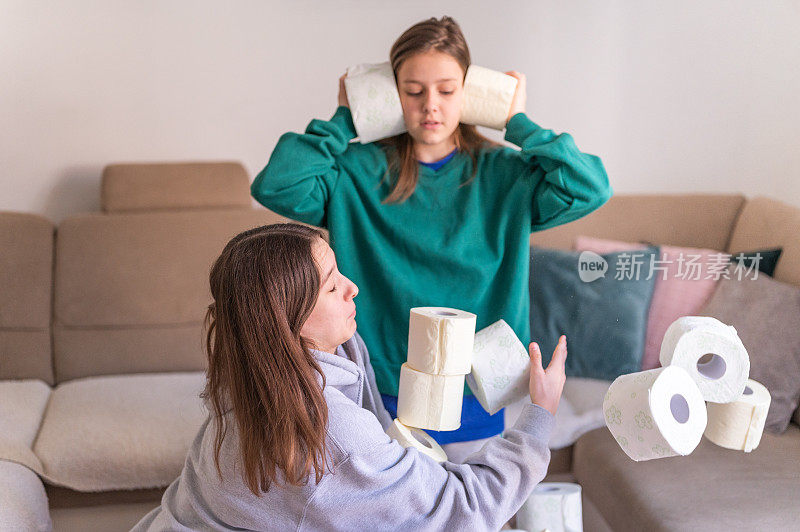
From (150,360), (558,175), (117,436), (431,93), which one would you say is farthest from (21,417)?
(558,175)

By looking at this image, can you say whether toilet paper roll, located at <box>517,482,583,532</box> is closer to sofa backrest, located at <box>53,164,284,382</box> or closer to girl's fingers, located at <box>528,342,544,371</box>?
girl's fingers, located at <box>528,342,544,371</box>

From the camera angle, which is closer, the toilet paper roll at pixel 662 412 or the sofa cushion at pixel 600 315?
the toilet paper roll at pixel 662 412

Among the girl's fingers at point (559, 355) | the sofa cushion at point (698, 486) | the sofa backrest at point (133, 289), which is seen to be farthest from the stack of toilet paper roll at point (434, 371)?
the sofa backrest at point (133, 289)

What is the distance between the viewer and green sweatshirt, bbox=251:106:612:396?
116 centimetres

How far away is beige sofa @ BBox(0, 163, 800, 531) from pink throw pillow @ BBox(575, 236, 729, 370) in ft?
0.28

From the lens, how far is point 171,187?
222cm

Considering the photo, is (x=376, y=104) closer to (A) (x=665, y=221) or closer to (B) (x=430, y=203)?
(B) (x=430, y=203)

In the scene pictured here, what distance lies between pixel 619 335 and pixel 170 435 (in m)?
1.09

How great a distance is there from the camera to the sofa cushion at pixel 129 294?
6.85ft

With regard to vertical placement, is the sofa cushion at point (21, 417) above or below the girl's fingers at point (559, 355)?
below

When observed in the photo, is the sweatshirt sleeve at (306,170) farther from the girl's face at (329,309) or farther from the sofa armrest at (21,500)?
the sofa armrest at (21,500)

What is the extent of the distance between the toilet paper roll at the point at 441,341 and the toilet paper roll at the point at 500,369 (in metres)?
0.02

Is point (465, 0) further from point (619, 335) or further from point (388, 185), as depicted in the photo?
point (619, 335)

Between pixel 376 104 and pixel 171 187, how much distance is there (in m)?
1.19
